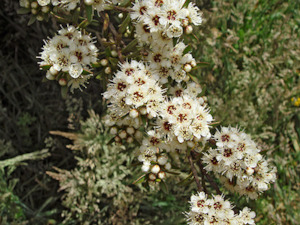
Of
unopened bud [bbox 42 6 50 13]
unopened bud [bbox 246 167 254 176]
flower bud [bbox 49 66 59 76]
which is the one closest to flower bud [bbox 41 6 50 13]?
unopened bud [bbox 42 6 50 13]

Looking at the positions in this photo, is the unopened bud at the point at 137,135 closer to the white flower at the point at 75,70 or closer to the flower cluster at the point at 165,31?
the flower cluster at the point at 165,31

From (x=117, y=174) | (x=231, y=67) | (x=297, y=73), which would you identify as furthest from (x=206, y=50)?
(x=117, y=174)

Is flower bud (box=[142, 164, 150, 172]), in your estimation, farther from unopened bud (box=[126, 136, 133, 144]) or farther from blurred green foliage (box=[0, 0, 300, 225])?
blurred green foliage (box=[0, 0, 300, 225])

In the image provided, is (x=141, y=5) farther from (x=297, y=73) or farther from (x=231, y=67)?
(x=297, y=73)

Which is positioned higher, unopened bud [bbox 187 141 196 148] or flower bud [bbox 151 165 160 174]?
unopened bud [bbox 187 141 196 148]

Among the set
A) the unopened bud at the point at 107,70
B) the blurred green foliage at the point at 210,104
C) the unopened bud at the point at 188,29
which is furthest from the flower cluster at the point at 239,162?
the blurred green foliage at the point at 210,104

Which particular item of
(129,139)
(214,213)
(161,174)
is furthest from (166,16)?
(214,213)
